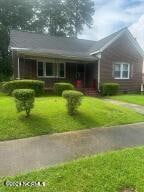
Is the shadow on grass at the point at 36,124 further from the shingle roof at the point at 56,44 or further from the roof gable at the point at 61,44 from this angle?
the roof gable at the point at 61,44

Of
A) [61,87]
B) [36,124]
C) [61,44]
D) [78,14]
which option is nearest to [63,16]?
[78,14]

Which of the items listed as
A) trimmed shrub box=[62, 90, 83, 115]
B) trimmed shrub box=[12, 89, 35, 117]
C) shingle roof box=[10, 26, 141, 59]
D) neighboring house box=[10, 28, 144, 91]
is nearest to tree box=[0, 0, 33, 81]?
shingle roof box=[10, 26, 141, 59]

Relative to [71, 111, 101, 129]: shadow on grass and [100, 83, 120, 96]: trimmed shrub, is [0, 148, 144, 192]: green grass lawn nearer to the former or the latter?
[71, 111, 101, 129]: shadow on grass

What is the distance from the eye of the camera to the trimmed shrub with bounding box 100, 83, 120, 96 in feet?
56.9

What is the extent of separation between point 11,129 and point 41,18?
36703mm

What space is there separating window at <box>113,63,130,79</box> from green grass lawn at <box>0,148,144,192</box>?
1519cm

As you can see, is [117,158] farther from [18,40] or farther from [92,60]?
[18,40]

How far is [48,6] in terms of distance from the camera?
131 feet

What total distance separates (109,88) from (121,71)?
9.95ft

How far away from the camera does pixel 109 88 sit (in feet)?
57.2

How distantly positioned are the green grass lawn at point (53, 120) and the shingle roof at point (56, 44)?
9334 millimetres

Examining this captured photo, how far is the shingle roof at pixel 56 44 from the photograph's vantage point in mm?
18281

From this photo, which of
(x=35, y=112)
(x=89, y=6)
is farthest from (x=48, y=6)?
(x=35, y=112)

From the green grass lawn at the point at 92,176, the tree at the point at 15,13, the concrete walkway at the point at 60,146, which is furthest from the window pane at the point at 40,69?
the tree at the point at 15,13
